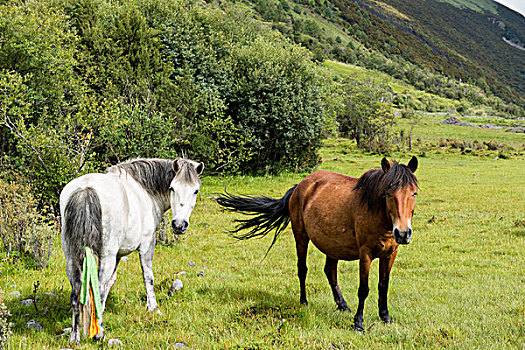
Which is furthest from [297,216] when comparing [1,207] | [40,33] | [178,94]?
[178,94]

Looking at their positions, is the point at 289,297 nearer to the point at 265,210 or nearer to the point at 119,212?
the point at 265,210

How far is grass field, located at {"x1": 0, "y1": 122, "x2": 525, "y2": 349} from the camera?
454cm

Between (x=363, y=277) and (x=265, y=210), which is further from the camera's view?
(x=265, y=210)

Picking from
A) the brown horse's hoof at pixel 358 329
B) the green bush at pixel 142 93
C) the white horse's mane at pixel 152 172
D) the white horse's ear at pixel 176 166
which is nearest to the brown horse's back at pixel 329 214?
the brown horse's hoof at pixel 358 329

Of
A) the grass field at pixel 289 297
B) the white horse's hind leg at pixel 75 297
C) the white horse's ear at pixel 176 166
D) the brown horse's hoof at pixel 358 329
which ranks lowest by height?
the grass field at pixel 289 297

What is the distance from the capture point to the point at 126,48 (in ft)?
60.6

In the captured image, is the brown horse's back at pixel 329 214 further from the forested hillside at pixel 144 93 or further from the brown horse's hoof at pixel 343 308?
the forested hillside at pixel 144 93

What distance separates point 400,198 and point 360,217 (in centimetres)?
73

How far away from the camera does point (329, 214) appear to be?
5.48 m

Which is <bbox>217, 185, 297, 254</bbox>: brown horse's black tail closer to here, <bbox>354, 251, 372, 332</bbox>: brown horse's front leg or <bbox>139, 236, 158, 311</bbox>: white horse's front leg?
<bbox>139, 236, 158, 311</bbox>: white horse's front leg

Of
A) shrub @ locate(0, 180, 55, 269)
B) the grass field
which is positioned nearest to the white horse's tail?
the grass field

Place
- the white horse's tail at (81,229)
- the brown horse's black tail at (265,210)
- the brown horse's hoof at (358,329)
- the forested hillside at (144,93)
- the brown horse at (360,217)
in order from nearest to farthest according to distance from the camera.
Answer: the white horse's tail at (81,229) < the brown horse at (360,217) < the brown horse's hoof at (358,329) < the brown horse's black tail at (265,210) < the forested hillside at (144,93)

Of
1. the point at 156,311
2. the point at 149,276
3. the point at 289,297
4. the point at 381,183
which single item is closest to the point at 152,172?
the point at 149,276

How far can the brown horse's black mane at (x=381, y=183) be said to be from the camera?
443 cm
